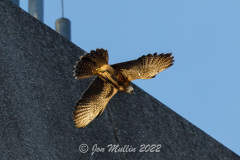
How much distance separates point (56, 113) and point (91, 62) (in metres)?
2.02

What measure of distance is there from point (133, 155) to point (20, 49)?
7.32 ft

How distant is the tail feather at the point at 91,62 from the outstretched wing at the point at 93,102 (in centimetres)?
38

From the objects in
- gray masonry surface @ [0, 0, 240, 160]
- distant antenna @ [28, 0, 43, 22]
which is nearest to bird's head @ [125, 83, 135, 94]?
gray masonry surface @ [0, 0, 240, 160]

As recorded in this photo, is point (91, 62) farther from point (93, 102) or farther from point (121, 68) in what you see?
point (93, 102)

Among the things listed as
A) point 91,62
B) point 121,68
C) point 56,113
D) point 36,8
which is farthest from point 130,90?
point 36,8

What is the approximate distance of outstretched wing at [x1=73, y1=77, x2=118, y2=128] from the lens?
359 inches

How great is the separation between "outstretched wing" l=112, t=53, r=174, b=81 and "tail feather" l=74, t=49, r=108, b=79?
27 cm

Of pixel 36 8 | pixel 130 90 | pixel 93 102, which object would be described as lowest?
pixel 130 90

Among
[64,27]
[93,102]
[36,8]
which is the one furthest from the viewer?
[36,8]

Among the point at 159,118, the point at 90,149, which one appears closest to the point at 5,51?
the point at 90,149

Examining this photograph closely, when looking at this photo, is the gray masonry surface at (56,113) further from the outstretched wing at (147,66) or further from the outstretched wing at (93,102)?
the outstretched wing at (147,66)

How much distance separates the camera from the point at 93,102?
30.1 ft

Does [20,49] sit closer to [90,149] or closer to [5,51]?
[5,51]

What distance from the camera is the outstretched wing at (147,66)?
28.8 feet
